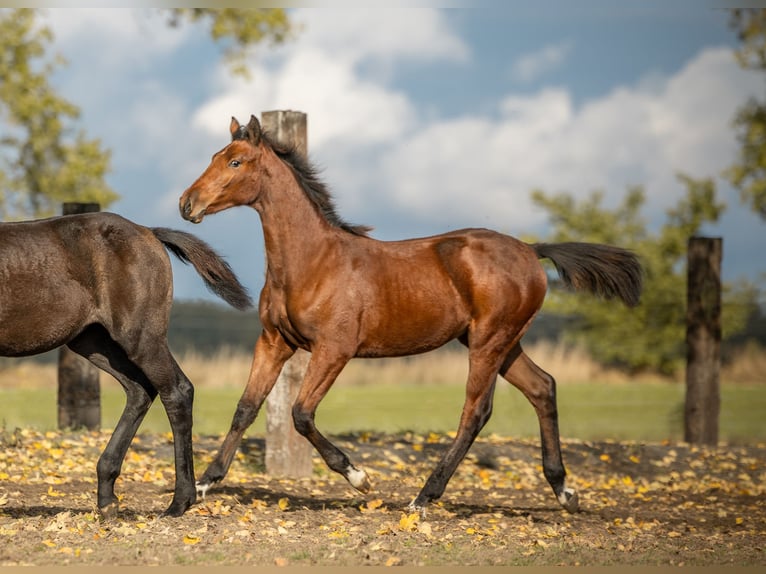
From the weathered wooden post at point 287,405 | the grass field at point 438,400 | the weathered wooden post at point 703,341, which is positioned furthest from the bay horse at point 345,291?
the weathered wooden post at point 703,341

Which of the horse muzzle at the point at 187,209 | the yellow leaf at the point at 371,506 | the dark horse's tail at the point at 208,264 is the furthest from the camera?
the yellow leaf at the point at 371,506

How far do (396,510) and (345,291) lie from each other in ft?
5.16

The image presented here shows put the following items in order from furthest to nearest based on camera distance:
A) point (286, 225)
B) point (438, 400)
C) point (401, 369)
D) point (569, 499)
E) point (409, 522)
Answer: point (401, 369), point (438, 400), point (569, 499), point (286, 225), point (409, 522)

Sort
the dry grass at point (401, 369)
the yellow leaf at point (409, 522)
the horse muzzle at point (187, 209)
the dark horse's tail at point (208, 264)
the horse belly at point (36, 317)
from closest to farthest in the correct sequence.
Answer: the horse belly at point (36, 317) < the yellow leaf at point (409, 522) < the horse muzzle at point (187, 209) < the dark horse's tail at point (208, 264) < the dry grass at point (401, 369)

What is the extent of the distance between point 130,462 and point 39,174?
15863mm

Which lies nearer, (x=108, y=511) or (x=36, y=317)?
(x=36, y=317)

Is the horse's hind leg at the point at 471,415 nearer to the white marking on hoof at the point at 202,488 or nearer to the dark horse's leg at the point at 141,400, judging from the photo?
the white marking on hoof at the point at 202,488

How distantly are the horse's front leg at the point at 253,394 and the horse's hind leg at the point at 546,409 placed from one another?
1690mm

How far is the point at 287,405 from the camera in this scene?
8.83 meters

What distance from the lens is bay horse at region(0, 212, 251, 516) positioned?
6.24m

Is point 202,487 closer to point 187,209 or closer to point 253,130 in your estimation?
point 187,209

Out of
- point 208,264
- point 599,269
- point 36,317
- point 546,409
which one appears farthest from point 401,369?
point 36,317

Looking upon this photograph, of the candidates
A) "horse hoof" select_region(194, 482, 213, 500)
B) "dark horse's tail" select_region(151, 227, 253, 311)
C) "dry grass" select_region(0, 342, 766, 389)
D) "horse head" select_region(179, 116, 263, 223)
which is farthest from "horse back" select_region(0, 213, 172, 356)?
"dry grass" select_region(0, 342, 766, 389)

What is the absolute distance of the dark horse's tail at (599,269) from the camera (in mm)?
7945
